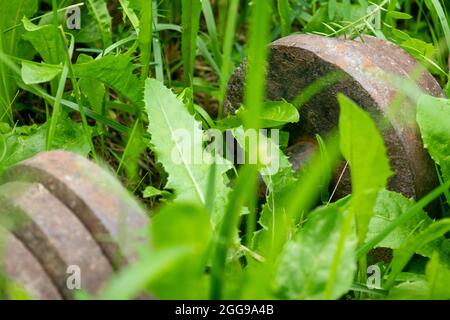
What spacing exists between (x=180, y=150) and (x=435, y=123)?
60 cm

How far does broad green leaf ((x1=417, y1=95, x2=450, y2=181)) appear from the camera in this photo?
1796 mm

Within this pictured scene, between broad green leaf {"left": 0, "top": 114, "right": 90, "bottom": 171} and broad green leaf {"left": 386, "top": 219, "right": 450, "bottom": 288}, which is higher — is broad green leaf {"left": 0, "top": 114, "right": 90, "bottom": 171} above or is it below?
above

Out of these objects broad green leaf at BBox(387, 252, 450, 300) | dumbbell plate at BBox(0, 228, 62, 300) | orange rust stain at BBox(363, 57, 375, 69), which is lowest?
broad green leaf at BBox(387, 252, 450, 300)

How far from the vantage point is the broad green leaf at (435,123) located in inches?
70.7

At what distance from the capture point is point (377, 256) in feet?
6.10

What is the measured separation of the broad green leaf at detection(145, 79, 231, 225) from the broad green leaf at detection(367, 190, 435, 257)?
13.5 inches

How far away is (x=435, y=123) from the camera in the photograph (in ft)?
5.90

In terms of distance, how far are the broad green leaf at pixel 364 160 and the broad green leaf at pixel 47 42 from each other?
37.9 inches

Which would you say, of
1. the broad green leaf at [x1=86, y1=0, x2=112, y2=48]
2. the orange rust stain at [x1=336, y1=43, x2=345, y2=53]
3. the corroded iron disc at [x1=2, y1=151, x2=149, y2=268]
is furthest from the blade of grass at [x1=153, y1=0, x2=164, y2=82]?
the corroded iron disc at [x1=2, y1=151, x2=149, y2=268]

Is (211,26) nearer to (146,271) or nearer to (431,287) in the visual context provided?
(431,287)

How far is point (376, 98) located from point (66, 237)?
0.94 m

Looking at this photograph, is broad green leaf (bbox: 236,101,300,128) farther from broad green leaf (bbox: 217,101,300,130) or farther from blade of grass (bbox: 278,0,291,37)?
blade of grass (bbox: 278,0,291,37)

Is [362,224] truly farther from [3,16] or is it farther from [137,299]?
[3,16]

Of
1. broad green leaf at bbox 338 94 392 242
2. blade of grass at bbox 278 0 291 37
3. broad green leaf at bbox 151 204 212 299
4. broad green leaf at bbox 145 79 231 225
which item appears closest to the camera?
broad green leaf at bbox 151 204 212 299
